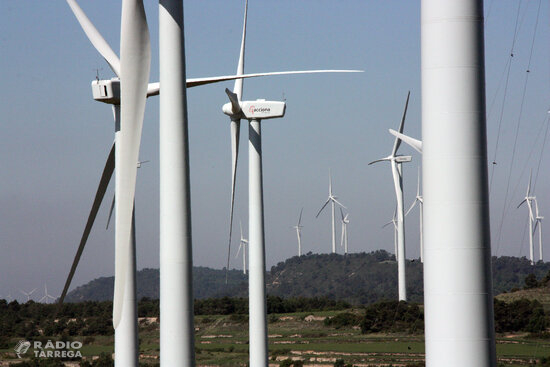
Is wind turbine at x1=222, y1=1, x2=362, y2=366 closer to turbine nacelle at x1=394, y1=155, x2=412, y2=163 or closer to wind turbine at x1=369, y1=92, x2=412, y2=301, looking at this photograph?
wind turbine at x1=369, y1=92, x2=412, y2=301

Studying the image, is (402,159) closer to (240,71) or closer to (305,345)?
(305,345)

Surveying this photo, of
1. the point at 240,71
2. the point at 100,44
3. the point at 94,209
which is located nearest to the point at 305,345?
the point at 240,71

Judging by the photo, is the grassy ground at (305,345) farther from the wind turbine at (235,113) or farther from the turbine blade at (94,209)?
the turbine blade at (94,209)

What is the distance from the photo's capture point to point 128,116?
Answer: 91.8ft

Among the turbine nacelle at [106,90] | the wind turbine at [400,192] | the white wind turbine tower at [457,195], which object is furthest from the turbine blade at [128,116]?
the wind turbine at [400,192]

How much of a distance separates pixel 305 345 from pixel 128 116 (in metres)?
92.2

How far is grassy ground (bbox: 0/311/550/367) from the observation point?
93.6 m

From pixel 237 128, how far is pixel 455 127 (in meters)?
37.0

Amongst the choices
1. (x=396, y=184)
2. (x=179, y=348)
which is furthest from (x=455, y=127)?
(x=396, y=184)

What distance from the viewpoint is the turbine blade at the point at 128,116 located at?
1050 inches

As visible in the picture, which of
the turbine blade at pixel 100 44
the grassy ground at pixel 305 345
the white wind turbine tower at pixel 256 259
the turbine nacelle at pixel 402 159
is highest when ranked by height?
the turbine nacelle at pixel 402 159

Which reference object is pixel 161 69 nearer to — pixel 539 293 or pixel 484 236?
pixel 484 236

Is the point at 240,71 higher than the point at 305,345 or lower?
higher

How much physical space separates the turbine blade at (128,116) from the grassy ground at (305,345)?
175ft
